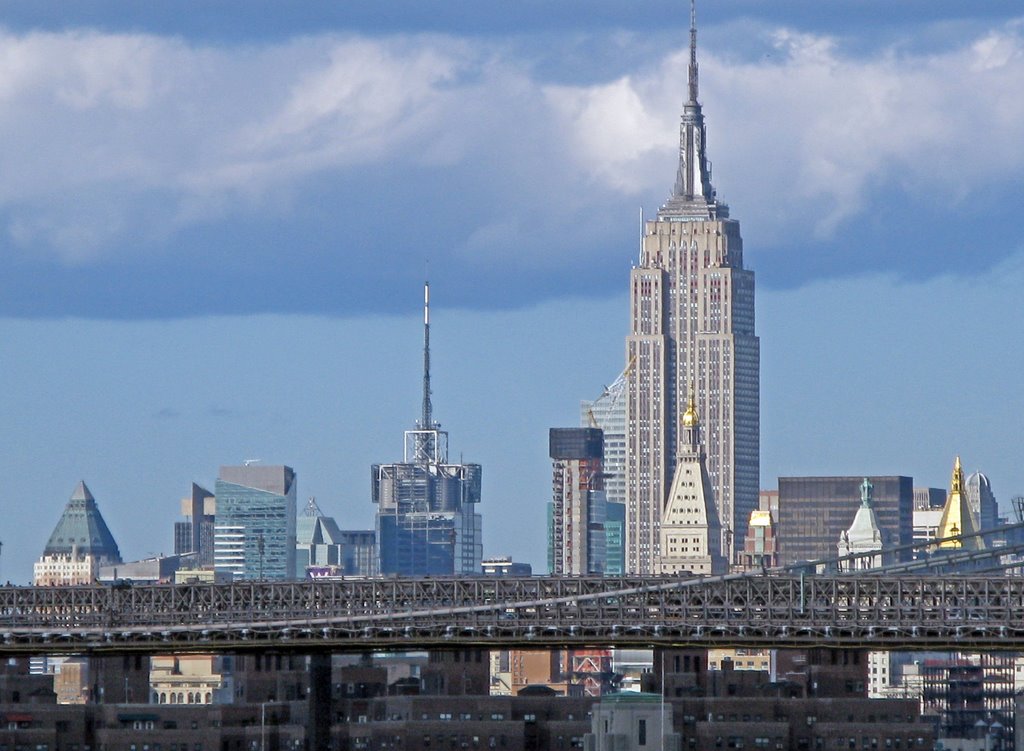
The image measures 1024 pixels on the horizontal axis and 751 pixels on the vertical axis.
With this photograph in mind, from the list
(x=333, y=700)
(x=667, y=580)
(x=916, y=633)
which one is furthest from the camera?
(x=333, y=700)

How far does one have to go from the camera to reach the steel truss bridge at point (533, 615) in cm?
14038

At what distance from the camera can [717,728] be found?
6506 inches

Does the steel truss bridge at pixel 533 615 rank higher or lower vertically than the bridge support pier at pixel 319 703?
higher

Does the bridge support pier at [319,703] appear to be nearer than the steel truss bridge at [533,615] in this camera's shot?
No

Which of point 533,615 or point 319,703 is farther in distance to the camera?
point 319,703

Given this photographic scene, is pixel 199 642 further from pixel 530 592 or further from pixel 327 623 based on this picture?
pixel 530 592

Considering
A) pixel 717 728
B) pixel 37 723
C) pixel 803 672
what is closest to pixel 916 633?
pixel 717 728

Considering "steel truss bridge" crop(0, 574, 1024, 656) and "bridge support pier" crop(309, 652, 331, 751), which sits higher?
"steel truss bridge" crop(0, 574, 1024, 656)

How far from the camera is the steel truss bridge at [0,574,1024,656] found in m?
140

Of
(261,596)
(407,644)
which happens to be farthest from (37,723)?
(407,644)

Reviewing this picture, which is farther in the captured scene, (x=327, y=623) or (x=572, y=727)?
(x=572, y=727)

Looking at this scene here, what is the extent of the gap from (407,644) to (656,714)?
14.7m

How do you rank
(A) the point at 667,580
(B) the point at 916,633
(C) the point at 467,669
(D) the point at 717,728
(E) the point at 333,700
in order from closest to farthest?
1. (B) the point at 916,633
2. (A) the point at 667,580
3. (D) the point at 717,728
4. (E) the point at 333,700
5. (C) the point at 467,669

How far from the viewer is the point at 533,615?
489 ft
